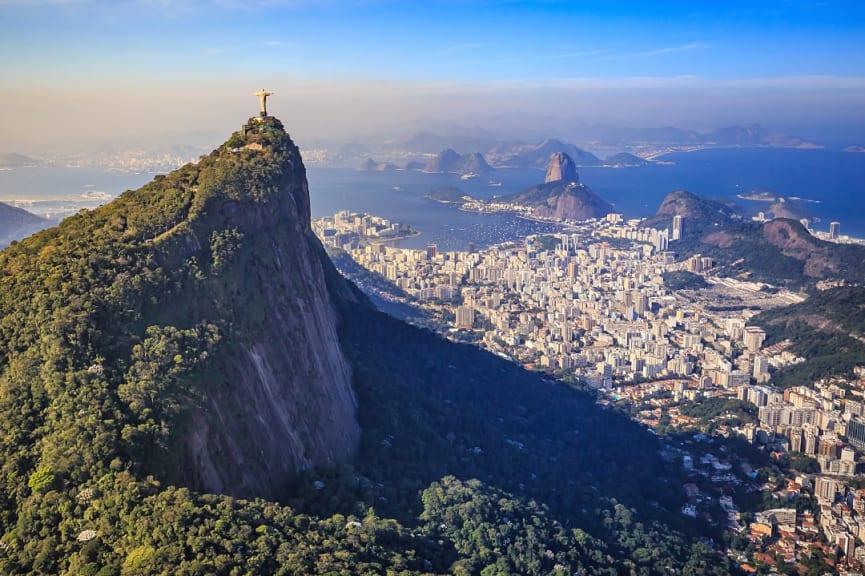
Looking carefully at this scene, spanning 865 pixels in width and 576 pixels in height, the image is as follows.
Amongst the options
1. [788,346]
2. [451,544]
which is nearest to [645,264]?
[788,346]

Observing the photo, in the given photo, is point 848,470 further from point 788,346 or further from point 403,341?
point 403,341

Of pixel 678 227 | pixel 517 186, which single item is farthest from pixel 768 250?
pixel 517 186

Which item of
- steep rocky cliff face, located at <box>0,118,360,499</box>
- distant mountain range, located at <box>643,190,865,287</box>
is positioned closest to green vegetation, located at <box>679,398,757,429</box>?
steep rocky cliff face, located at <box>0,118,360,499</box>

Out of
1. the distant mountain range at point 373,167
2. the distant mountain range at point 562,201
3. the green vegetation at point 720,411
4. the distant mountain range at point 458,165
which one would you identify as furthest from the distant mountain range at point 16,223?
the distant mountain range at point 458,165

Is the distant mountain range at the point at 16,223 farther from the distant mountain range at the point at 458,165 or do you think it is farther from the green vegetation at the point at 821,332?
the distant mountain range at the point at 458,165

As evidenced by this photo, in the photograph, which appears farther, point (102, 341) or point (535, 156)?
point (535, 156)

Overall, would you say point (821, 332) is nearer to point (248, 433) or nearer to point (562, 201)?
point (248, 433)
